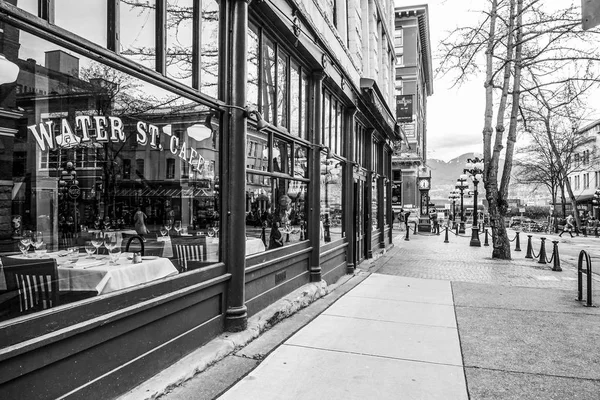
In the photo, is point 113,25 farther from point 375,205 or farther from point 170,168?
point 375,205

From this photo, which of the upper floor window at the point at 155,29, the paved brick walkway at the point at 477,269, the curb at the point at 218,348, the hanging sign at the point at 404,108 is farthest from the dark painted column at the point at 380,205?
the upper floor window at the point at 155,29

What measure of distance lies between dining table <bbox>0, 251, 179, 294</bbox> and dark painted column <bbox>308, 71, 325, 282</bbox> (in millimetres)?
3688

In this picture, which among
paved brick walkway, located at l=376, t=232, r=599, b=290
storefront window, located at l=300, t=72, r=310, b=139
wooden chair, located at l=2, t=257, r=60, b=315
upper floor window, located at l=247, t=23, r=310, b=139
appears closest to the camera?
wooden chair, located at l=2, t=257, r=60, b=315

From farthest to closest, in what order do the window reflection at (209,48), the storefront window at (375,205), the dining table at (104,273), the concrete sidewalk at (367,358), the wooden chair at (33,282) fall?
the storefront window at (375,205), the window reflection at (209,48), the concrete sidewalk at (367,358), the dining table at (104,273), the wooden chair at (33,282)

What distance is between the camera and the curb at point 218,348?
144 inches

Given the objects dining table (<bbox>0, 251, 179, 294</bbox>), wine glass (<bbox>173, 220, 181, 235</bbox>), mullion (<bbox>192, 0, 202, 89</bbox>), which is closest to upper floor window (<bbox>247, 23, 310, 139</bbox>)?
mullion (<bbox>192, 0, 202, 89</bbox>)

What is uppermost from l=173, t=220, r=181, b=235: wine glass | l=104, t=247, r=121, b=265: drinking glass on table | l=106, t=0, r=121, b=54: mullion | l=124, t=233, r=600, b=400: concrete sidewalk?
l=106, t=0, r=121, b=54: mullion

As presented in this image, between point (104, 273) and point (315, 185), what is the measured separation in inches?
189

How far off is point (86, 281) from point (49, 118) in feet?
17.2

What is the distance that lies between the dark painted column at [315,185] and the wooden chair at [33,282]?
15.4 feet

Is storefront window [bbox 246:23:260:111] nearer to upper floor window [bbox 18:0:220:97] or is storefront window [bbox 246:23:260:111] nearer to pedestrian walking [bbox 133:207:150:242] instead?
upper floor window [bbox 18:0:220:97]

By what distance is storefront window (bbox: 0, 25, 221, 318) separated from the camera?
4426 millimetres

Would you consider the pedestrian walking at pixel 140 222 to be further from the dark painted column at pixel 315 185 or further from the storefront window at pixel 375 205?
the storefront window at pixel 375 205

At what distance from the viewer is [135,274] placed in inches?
169
